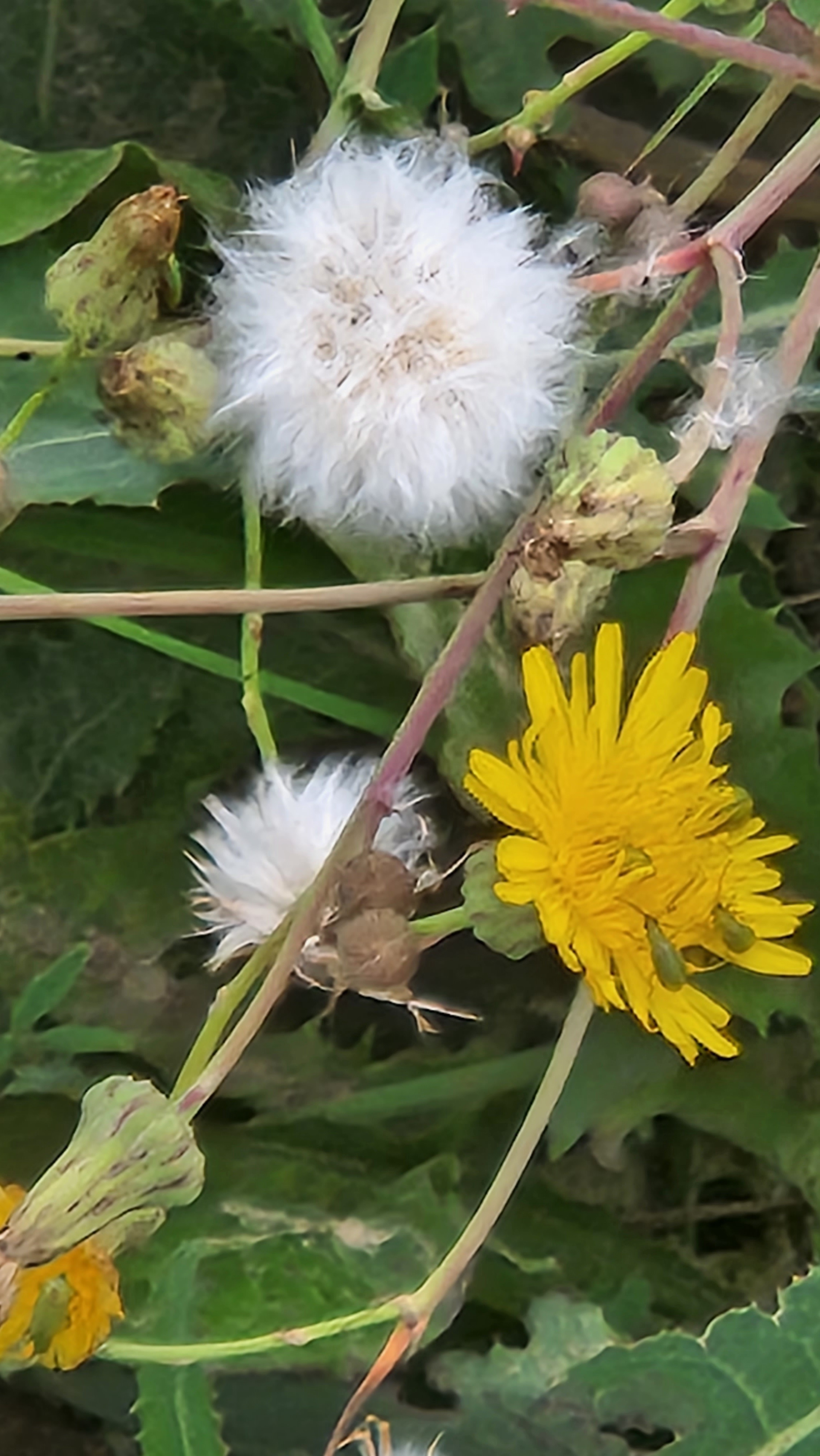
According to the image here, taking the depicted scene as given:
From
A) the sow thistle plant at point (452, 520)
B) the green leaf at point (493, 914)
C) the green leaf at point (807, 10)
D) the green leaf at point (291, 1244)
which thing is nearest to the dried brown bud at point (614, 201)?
the sow thistle plant at point (452, 520)

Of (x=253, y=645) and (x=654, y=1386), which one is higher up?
(x=253, y=645)

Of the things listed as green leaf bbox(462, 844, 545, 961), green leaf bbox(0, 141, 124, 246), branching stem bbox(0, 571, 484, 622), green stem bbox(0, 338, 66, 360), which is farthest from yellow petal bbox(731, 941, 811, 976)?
green leaf bbox(0, 141, 124, 246)

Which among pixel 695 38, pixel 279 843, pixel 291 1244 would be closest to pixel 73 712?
pixel 279 843

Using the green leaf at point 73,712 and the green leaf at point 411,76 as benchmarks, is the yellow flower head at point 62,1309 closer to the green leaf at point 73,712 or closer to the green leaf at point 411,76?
the green leaf at point 73,712

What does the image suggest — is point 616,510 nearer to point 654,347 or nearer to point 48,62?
point 654,347

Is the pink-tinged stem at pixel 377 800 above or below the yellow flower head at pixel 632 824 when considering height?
above

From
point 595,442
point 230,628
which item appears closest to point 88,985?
point 230,628

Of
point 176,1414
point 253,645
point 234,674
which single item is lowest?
point 176,1414
